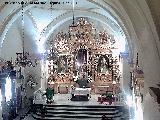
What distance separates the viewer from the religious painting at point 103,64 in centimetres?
2350

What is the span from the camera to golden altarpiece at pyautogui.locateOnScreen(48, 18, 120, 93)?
23.4m

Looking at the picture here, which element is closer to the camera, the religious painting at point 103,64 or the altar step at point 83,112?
the altar step at point 83,112

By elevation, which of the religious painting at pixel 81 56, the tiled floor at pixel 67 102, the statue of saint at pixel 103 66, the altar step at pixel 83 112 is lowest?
the altar step at pixel 83 112

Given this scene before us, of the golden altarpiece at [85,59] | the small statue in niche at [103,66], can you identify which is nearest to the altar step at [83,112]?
the golden altarpiece at [85,59]

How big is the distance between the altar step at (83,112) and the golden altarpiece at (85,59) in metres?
4.12

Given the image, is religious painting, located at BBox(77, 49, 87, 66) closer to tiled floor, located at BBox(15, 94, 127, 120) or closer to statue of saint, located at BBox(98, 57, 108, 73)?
statue of saint, located at BBox(98, 57, 108, 73)


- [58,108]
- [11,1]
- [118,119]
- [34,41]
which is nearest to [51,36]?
[34,41]

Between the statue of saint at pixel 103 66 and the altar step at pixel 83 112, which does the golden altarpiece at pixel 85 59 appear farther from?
the altar step at pixel 83 112

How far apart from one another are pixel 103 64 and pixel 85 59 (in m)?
1.25

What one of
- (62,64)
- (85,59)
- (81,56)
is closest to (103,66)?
(85,59)

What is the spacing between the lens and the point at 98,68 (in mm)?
23594

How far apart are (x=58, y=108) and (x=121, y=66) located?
5.62m

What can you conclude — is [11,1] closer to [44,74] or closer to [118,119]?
[118,119]

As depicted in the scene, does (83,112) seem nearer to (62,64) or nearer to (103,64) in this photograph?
(103,64)
